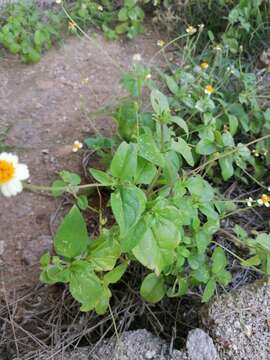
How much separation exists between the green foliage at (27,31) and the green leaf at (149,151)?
1.02m

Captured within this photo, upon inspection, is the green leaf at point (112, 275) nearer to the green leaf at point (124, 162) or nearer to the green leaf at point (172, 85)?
the green leaf at point (124, 162)

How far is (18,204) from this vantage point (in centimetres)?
153

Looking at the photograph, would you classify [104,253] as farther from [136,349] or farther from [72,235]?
[136,349]

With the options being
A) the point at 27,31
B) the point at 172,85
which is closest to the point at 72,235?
the point at 172,85

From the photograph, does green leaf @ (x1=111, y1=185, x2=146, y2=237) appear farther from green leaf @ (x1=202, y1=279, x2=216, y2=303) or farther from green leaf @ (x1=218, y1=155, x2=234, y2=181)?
green leaf @ (x1=218, y1=155, x2=234, y2=181)

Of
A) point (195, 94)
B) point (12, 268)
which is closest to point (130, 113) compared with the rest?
point (195, 94)

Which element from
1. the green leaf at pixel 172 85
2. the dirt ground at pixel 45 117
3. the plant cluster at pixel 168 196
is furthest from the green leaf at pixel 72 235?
the green leaf at pixel 172 85

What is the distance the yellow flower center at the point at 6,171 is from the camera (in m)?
0.85

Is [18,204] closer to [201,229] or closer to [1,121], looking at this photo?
[1,121]

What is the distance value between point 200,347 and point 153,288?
0.19 m

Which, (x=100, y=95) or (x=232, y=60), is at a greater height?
(x=232, y=60)

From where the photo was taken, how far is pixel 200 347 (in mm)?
1181

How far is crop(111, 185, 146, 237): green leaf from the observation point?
96cm

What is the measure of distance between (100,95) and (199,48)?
1.69 ft
